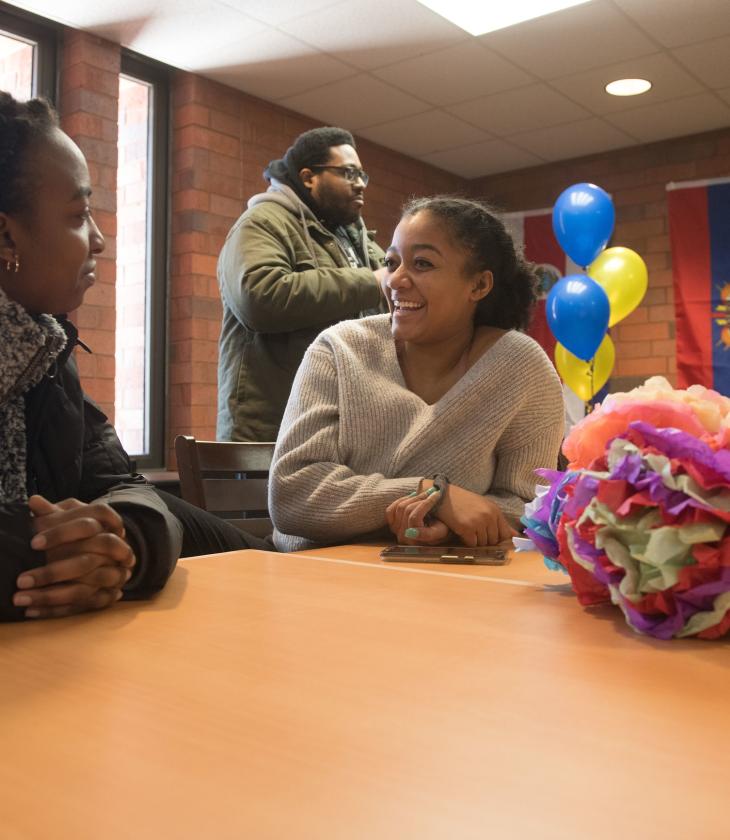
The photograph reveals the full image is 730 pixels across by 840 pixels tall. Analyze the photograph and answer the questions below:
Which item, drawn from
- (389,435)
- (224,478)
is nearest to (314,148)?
(224,478)

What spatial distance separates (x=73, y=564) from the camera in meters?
0.80

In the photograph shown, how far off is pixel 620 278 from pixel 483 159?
142 cm

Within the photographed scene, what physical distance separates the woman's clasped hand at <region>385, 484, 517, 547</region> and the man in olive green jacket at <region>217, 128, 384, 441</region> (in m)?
0.85

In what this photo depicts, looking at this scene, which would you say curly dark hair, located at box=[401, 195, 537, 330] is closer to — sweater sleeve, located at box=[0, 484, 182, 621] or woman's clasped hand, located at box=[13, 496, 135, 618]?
sweater sleeve, located at box=[0, 484, 182, 621]

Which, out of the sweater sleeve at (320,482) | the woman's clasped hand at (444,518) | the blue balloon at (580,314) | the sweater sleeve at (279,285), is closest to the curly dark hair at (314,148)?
the sweater sleeve at (279,285)

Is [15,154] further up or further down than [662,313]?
further down

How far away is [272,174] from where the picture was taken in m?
2.41

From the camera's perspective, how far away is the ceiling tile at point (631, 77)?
152 inches

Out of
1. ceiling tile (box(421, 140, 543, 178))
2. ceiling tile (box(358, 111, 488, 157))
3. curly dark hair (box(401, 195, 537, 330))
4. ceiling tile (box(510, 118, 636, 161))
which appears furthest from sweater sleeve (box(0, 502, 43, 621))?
ceiling tile (box(421, 140, 543, 178))

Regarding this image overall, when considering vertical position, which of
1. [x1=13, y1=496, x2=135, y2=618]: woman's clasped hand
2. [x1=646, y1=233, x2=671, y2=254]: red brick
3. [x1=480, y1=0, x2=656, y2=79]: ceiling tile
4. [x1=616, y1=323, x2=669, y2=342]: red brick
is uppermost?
[x1=480, y1=0, x2=656, y2=79]: ceiling tile

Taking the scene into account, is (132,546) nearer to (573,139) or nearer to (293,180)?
(293,180)

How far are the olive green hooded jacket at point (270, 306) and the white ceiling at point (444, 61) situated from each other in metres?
1.46

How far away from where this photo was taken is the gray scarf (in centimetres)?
108

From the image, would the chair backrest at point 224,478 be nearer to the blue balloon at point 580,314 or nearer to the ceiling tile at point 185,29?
the ceiling tile at point 185,29
